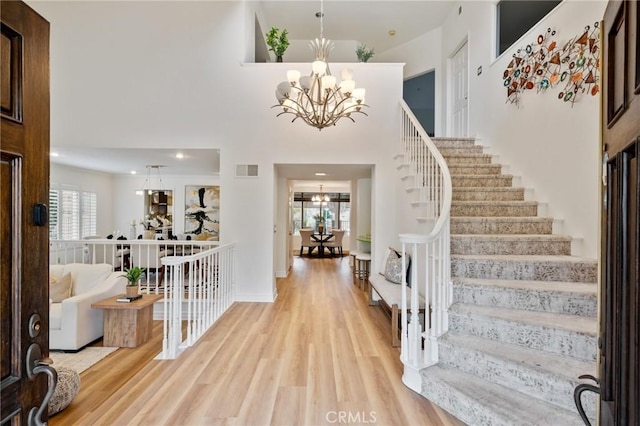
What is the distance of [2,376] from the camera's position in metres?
0.79

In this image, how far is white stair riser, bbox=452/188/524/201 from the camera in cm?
385

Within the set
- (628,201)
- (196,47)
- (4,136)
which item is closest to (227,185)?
(196,47)

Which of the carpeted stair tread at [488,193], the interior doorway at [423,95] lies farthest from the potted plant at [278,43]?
the interior doorway at [423,95]

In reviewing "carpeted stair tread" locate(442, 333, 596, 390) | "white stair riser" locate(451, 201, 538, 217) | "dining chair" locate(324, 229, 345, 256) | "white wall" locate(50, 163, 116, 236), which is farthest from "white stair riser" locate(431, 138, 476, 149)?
"white wall" locate(50, 163, 116, 236)

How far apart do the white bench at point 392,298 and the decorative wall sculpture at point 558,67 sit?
2.62 metres

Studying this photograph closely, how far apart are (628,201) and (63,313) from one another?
14.8 ft

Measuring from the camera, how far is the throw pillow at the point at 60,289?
371 cm

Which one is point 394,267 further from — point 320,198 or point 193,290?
point 320,198

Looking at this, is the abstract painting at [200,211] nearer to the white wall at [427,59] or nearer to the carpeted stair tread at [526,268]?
the white wall at [427,59]

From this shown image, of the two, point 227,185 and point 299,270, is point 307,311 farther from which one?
point 299,270

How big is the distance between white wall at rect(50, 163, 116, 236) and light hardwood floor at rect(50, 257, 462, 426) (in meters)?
5.26

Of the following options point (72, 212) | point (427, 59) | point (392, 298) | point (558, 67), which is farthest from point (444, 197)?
point (72, 212)

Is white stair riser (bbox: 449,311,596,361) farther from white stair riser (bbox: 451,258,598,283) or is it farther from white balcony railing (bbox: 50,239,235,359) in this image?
white balcony railing (bbox: 50,239,235,359)

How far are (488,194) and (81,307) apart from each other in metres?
4.82
